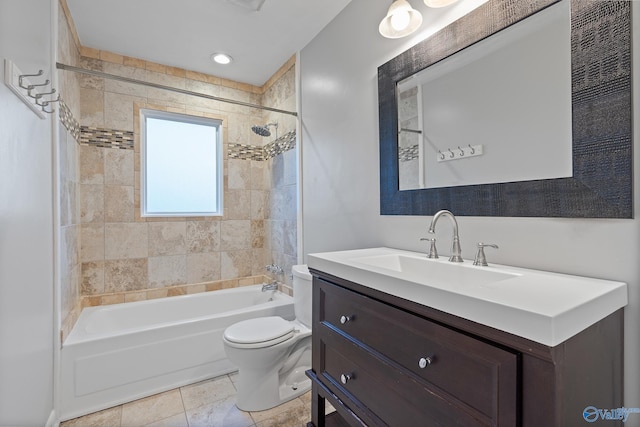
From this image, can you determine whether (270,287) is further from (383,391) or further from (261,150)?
(383,391)

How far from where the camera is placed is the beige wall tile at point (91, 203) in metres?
2.38

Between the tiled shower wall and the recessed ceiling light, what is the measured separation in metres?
0.35

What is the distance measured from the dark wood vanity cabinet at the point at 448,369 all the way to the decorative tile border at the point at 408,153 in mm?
745

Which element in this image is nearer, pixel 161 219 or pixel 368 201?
pixel 368 201

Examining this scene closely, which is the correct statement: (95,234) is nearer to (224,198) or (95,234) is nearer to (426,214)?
(224,198)

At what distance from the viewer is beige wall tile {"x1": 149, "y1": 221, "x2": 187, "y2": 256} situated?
2.67 meters

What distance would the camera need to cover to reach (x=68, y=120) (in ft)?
6.52

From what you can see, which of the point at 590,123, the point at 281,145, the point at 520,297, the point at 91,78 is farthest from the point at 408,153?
the point at 91,78

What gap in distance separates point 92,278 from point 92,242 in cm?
29

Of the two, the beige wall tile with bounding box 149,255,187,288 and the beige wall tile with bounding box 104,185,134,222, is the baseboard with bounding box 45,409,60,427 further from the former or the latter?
the beige wall tile with bounding box 104,185,134,222

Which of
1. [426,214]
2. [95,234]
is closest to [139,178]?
[95,234]

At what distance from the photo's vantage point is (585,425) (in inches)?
26.5

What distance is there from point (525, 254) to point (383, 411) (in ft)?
2.38

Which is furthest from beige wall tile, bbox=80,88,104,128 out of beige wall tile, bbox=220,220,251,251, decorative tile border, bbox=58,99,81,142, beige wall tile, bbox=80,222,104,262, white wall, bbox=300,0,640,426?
white wall, bbox=300,0,640,426
